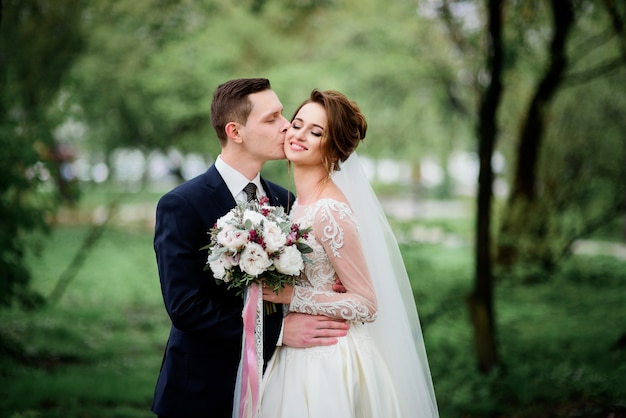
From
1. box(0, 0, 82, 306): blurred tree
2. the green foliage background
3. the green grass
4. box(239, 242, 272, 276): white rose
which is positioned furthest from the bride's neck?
box(0, 0, 82, 306): blurred tree

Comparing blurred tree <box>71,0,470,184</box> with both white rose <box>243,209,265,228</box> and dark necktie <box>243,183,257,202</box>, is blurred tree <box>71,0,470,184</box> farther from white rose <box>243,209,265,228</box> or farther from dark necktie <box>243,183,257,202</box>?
white rose <box>243,209,265,228</box>

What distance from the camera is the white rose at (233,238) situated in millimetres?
2535

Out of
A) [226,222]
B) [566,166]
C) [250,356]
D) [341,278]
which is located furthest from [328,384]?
[566,166]

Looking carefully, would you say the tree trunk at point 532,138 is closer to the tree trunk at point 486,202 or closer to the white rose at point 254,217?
the tree trunk at point 486,202

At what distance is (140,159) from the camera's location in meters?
12.5

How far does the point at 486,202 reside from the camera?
617 centimetres

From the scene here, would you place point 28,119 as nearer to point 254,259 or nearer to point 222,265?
point 222,265

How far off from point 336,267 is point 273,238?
435mm

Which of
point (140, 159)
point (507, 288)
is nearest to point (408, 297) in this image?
point (507, 288)

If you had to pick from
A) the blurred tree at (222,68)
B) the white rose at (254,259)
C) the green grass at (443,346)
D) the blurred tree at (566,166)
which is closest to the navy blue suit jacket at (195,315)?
the white rose at (254,259)

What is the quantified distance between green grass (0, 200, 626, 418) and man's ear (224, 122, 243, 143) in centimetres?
332

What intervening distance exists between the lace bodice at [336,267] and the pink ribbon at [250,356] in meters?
0.20

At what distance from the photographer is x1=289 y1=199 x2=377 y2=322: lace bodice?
285 centimetres

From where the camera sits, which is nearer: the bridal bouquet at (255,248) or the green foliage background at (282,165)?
the bridal bouquet at (255,248)
